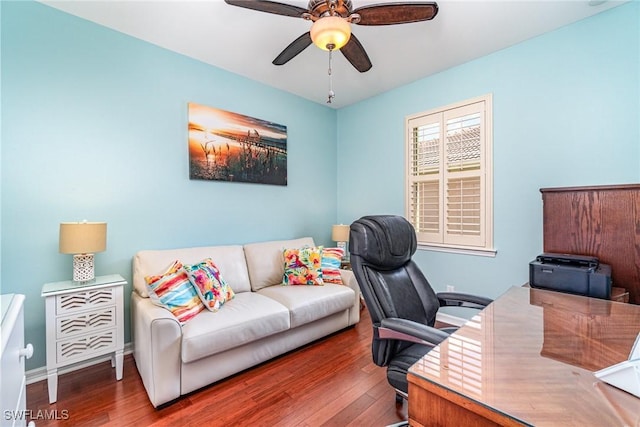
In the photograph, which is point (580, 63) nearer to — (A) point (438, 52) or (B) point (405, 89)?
(A) point (438, 52)

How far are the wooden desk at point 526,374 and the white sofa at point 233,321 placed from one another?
4.74ft

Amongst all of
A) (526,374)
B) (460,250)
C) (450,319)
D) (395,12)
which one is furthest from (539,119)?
(526,374)

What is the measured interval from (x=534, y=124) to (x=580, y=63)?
503 mm

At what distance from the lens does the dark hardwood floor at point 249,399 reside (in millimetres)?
1601

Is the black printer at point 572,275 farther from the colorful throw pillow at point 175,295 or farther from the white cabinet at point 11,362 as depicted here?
the white cabinet at point 11,362

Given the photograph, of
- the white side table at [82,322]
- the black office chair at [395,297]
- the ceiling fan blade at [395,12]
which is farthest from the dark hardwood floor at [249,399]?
the ceiling fan blade at [395,12]

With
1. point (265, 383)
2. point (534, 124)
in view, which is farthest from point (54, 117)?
point (534, 124)

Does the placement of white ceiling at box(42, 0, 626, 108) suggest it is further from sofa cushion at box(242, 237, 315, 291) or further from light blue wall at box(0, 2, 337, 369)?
sofa cushion at box(242, 237, 315, 291)

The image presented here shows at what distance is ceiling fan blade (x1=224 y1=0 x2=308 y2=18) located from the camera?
5.06 ft

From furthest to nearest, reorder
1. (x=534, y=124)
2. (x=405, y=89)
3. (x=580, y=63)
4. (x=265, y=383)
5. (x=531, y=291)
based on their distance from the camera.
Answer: (x=405, y=89), (x=534, y=124), (x=580, y=63), (x=265, y=383), (x=531, y=291)

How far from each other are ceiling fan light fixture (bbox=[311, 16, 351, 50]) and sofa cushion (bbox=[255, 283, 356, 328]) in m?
1.90

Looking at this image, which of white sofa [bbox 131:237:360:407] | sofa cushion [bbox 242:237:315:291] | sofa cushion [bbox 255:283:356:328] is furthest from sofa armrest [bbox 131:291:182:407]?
sofa cushion [bbox 242:237:315:291]

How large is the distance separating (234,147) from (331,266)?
165 cm

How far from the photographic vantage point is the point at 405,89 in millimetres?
3254
